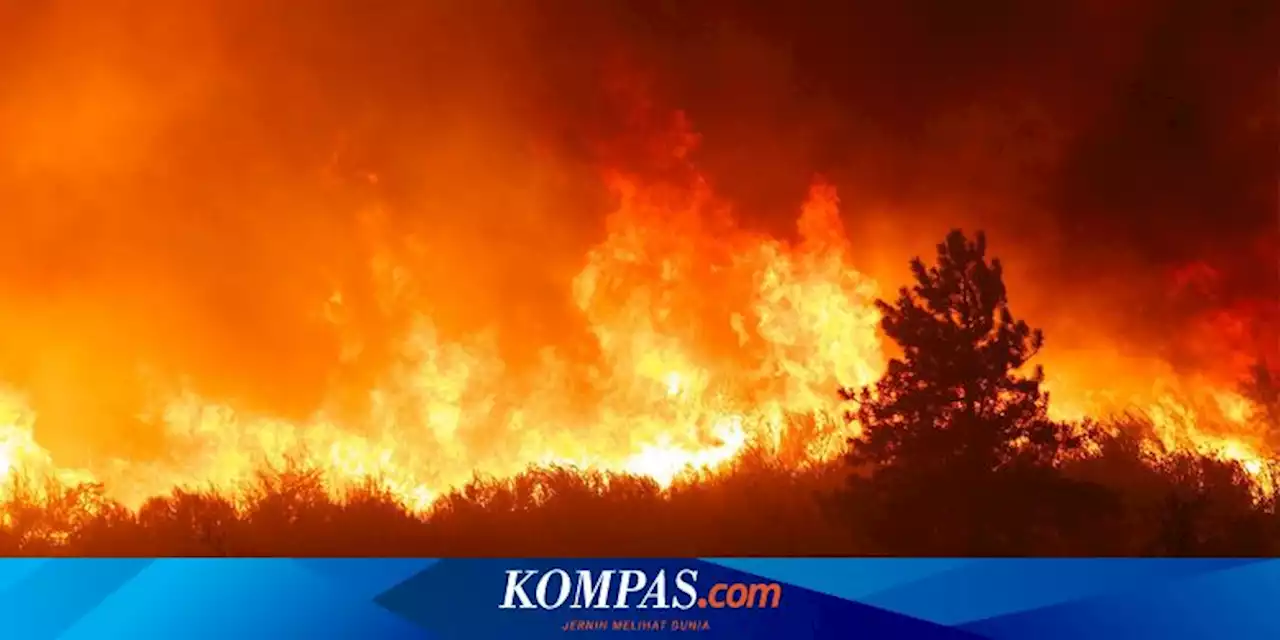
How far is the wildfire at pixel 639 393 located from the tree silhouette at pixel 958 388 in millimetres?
960

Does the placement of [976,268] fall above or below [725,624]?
above

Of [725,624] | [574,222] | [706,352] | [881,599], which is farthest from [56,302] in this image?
[881,599]

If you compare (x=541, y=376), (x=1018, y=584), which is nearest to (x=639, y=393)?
(x=541, y=376)

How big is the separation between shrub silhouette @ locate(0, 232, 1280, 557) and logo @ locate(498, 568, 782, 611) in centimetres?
64

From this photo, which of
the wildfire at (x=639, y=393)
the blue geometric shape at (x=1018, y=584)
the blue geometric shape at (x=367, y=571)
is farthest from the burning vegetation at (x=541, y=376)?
the blue geometric shape at (x=367, y=571)

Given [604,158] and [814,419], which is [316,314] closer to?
[604,158]

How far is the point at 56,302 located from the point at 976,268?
9.72 metres

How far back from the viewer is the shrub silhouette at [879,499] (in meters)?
11.1

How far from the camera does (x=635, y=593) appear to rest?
1067 cm

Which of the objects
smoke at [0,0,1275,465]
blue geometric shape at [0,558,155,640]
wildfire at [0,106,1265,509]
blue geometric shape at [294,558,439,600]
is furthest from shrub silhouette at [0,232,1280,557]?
smoke at [0,0,1275,465]

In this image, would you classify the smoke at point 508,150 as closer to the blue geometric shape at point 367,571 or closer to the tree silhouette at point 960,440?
the tree silhouette at point 960,440

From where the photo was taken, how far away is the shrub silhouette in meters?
11.1

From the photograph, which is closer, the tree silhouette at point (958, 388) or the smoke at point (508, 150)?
the tree silhouette at point (958, 388)

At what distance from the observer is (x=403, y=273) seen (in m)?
12.4
